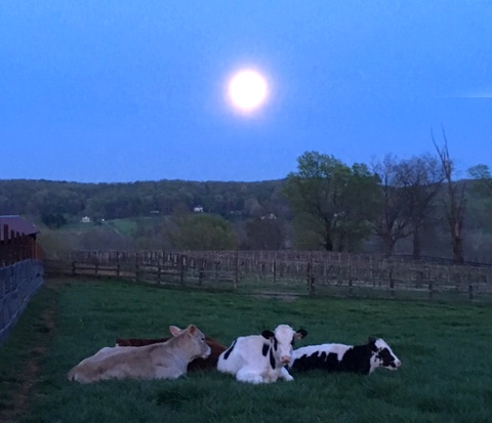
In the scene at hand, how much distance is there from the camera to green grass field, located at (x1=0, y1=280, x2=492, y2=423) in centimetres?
670

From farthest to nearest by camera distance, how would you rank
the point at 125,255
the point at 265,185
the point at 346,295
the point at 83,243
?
the point at 265,185, the point at 83,243, the point at 125,255, the point at 346,295

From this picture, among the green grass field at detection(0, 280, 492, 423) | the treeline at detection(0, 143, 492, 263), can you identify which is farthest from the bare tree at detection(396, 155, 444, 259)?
the green grass field at detection(0, 280, 492, 423)

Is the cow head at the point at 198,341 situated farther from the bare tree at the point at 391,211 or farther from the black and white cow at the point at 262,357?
the bare tree at the point at 391,211

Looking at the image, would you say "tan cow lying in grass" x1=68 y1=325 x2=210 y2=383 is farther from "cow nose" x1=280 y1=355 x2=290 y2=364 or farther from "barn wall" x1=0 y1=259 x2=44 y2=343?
"barn wall" x1=0 y1=259 x2=44 y2=343

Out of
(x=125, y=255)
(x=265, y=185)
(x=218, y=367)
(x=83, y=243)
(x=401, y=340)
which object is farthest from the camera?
(x=265, y=185)

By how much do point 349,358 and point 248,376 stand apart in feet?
5.13

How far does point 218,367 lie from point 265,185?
87.9 metres

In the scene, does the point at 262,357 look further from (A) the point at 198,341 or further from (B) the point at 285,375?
(A) the point at 198,341

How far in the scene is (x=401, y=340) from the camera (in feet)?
44.5

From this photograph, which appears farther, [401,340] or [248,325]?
[248,325]

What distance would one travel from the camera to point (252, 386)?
7.96 meters

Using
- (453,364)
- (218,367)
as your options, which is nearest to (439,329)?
(453,364)

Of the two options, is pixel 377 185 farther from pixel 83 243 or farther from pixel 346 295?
pixel 346 295

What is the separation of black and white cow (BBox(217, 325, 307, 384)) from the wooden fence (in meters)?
21.3
